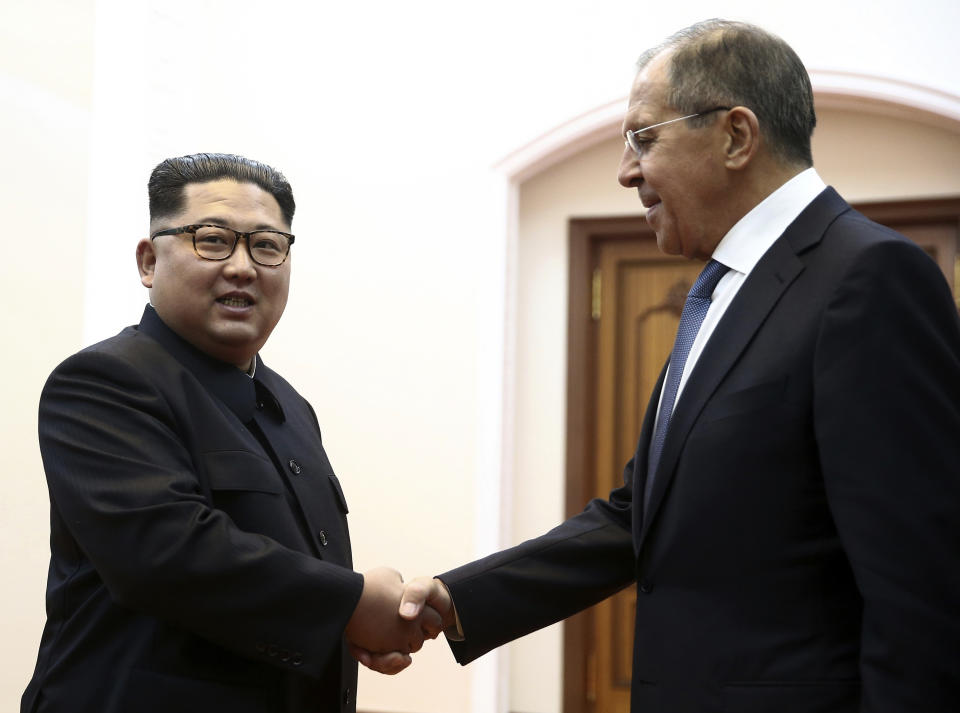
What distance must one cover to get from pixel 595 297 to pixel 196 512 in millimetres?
2968

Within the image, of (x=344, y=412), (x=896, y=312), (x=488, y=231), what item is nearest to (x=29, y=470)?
(x=344, y=412)

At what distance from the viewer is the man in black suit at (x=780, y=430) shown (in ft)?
4.38

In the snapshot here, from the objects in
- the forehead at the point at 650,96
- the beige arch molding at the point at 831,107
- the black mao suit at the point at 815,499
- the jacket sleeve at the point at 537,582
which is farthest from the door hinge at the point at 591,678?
the forehead at the point at 650,96

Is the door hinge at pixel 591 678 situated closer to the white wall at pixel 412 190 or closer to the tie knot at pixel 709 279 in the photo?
the white wall at pixel 412 190

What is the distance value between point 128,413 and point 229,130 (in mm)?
3203

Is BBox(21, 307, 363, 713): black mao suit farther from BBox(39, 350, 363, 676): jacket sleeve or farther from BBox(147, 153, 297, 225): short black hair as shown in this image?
BBox(147, 153, 297, 225): short black hair

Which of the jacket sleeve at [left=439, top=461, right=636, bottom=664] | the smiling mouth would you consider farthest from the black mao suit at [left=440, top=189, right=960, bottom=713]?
the smiling mouth

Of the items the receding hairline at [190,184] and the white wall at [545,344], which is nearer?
the receding hairline at [190,184]

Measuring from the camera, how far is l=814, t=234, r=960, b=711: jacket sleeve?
1.31 metres

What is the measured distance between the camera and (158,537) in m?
1.61

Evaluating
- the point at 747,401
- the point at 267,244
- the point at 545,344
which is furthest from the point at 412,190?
the point at 747,401

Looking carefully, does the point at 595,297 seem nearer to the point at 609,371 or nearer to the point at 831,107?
the point at 609,371

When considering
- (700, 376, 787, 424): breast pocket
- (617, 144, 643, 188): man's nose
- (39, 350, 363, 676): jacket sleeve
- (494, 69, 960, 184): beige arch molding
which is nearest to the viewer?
(700, 376, 787, 424): breast pocket

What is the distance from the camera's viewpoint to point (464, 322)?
14.2ft
